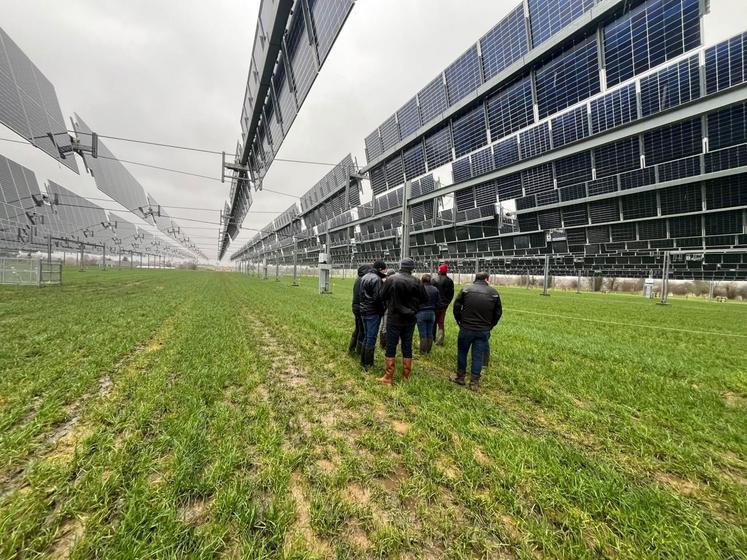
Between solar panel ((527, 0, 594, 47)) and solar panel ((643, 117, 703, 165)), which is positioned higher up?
solar panel ((527, 0, 594, 47))

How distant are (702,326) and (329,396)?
46.7 ft

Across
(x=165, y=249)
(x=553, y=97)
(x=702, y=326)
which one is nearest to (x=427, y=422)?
(x=702, y=326)

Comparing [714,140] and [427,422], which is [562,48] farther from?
[427,422]

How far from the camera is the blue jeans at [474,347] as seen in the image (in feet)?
14.1

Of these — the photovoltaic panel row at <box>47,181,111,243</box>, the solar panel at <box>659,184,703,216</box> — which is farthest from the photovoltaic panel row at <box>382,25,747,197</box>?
the photovoltaic panel row at <box>47,181,111,243</box>

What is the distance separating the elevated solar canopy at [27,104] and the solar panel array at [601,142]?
50.1 feet

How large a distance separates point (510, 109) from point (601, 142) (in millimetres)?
5059

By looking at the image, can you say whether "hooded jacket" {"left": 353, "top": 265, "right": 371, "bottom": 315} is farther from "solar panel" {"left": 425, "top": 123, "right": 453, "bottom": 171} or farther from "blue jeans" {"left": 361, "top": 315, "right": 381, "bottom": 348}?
"solar panel" {"left": 425, "top": 123, "right": 453, "bottom": 171}

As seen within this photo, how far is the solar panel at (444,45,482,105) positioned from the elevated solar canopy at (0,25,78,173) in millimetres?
17131

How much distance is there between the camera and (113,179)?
20562mm

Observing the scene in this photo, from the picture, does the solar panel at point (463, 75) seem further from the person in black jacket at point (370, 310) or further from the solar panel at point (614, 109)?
the person in black jacket at point (370, 310)

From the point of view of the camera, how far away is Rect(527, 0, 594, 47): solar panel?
12.7m

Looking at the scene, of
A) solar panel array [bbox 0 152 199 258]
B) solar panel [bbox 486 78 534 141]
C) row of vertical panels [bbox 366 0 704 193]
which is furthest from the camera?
solar panel array [bbox 0 152 199 258]

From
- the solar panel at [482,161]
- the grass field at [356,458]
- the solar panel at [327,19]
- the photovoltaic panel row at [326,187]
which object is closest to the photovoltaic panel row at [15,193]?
the photovoltaic panel row at [326,187]
